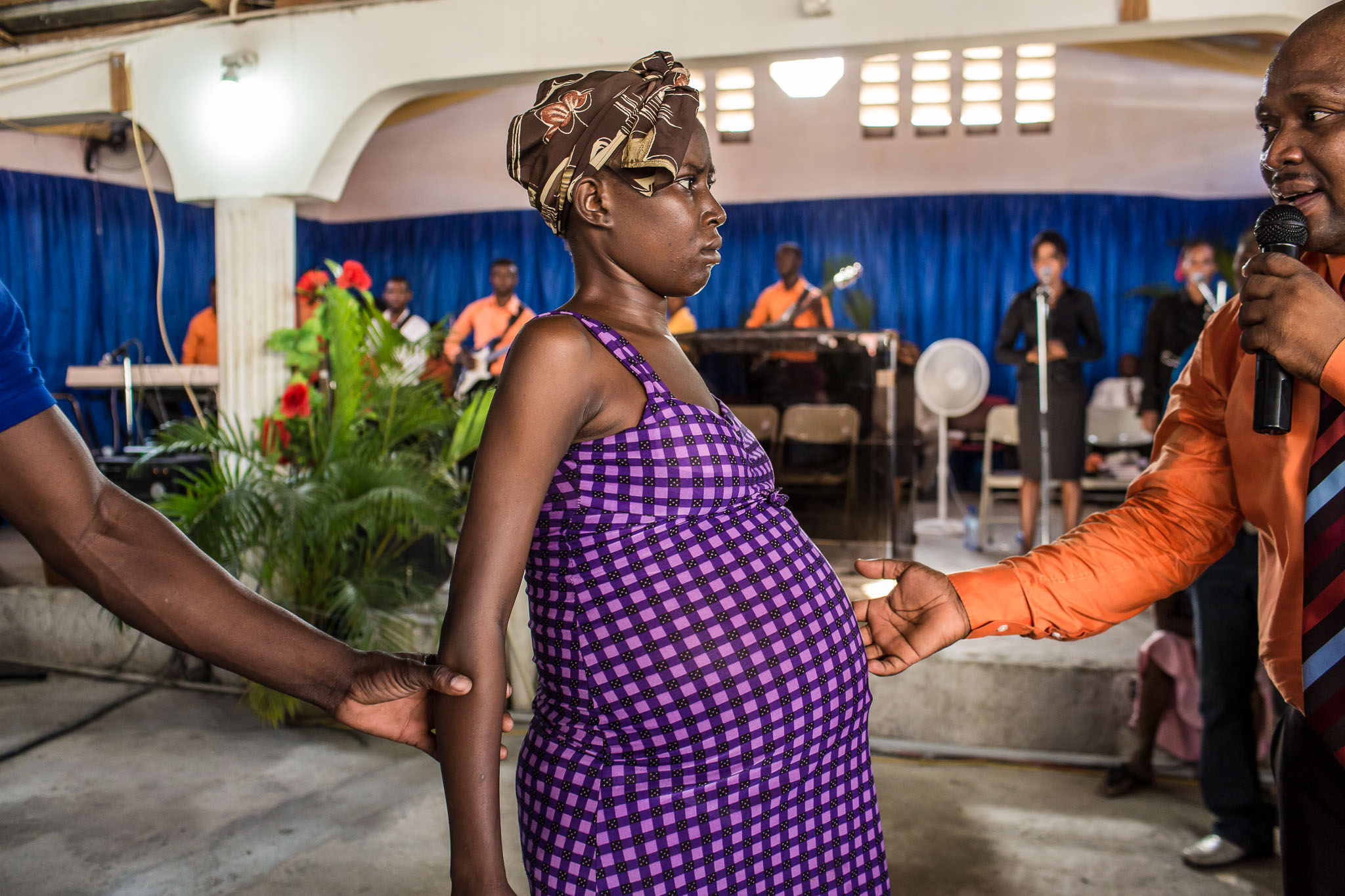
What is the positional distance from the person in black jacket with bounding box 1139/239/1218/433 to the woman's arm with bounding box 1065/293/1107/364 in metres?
0.27

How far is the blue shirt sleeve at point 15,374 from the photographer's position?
4.21ft

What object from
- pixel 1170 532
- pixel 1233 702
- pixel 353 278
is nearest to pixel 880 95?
pixel 353 278

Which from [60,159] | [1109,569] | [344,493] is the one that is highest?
[60,159]

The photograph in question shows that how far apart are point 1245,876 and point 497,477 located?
304 cm

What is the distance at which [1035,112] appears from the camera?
1070 cm

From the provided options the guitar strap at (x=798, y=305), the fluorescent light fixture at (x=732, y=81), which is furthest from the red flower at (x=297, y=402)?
the fluorescent light fixture at (x=732, y=81)

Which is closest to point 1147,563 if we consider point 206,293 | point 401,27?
point 401,27

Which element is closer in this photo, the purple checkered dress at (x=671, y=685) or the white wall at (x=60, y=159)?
the purple checkered dress at (x=671, y=685)

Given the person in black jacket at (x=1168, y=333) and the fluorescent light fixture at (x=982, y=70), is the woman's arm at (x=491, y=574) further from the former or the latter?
the fluorescent light fixture at (x=982, y=70)

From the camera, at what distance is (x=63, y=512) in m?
1.39

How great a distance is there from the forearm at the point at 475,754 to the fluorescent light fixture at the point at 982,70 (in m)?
10.7

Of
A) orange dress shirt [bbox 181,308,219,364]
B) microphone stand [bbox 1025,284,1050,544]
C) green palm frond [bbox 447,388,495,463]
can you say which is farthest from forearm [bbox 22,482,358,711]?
orange dress shirt [bbox 181,308,219,364]

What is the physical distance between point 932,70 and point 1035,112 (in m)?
1.16

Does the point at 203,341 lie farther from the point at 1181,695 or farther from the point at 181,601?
the point at 181,601
